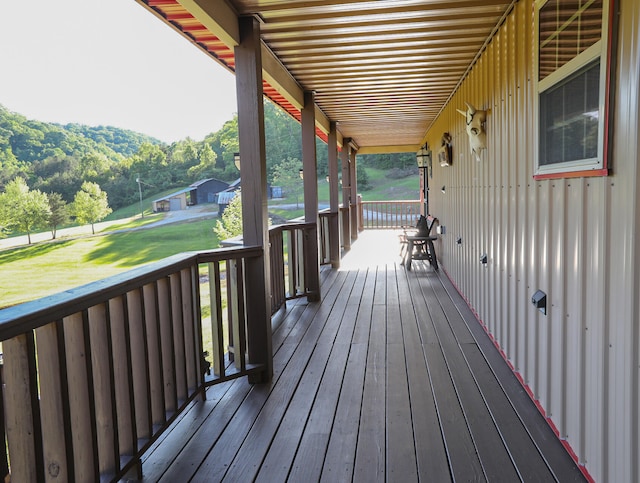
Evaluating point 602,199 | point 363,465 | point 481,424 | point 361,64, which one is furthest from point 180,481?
point 361,64

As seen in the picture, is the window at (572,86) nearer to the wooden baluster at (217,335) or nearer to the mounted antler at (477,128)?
the mounted antler at (477,128)

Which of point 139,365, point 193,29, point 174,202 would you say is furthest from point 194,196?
point 139,365

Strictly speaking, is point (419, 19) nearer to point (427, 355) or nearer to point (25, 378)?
point (427, 355)

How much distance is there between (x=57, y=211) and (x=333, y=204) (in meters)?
21.6

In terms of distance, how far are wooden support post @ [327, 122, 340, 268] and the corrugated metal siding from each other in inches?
154

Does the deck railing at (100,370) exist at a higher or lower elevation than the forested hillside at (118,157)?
lower

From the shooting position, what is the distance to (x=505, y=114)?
3.54 metres

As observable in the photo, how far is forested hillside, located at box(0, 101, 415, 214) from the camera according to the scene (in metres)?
19.6

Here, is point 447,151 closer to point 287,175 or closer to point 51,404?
point 51,404

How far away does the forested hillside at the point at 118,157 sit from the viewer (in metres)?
19.6

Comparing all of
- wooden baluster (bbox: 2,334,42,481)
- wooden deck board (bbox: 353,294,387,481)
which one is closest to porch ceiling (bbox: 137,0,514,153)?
wooden baluster (bbox: 2,334,42,481)

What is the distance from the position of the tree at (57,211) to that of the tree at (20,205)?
495 mm

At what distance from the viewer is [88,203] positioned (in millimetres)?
26641

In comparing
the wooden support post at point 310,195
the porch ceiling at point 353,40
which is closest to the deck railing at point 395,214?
the wooden support post at point 310,195
